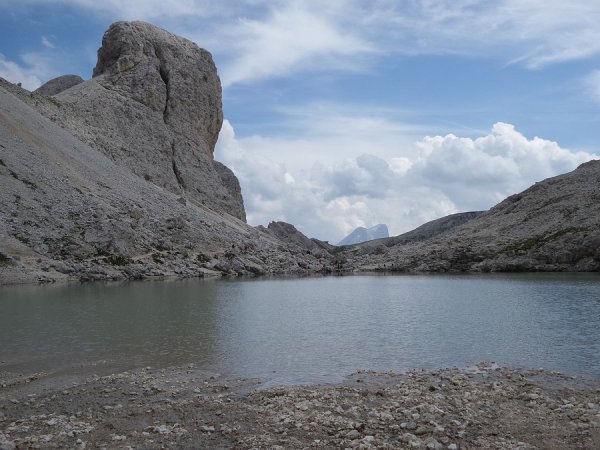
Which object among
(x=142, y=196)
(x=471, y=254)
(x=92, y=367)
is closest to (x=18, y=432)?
(x=92, y=367)

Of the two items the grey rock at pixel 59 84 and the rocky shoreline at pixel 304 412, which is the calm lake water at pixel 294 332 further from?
the grey rock at pixel 59 84

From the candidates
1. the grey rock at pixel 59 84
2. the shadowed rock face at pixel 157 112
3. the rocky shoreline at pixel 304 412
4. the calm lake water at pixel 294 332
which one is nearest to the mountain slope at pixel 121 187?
the shadowed rock face at pixel 157 112

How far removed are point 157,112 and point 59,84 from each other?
5373cm

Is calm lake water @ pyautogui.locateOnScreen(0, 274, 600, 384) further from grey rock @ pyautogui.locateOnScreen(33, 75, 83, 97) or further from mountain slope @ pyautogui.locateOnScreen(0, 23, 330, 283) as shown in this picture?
grey rock @ pyautogui.locateOnScreen(33, 75, 83, 97)

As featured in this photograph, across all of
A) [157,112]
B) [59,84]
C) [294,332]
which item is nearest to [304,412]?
[294,332]

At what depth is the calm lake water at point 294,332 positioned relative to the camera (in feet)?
79.7

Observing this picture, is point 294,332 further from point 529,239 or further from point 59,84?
point 59,84

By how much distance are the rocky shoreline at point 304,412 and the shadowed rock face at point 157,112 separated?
10745 centimetres

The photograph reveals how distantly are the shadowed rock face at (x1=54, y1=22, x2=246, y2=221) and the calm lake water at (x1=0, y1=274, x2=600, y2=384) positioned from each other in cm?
7695

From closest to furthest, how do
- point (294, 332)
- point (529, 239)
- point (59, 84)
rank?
point (294, 332) < point (529, 239) < point (59, 84)

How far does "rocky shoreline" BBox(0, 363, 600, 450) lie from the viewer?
1364cm

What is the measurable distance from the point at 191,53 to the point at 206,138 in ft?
84.5

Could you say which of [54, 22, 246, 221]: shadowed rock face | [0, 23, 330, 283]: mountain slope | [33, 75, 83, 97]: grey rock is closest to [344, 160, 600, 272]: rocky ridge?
[0, 23, 330, 283]: mountain slope

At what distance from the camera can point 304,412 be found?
15891 mm
